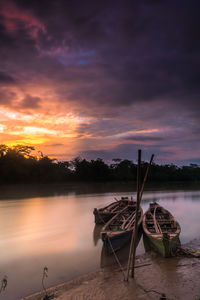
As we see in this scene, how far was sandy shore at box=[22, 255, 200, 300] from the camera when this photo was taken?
19.5 ft

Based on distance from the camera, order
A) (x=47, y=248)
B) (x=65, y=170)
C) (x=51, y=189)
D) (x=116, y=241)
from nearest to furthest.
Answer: (x=116, y=241), (x=47, y=248), (x=51, y=189), (x=65, y=170)

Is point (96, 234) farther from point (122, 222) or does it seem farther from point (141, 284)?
point (141, 284)

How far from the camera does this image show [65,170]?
199 ft

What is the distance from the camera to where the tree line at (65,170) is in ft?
160

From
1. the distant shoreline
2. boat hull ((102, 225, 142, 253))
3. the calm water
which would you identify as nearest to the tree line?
the distant shoreline

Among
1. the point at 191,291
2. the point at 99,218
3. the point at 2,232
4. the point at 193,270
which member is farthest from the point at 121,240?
the point at 2,232

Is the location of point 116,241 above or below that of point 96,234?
above

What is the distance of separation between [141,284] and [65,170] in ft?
181

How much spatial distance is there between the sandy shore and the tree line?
145 feet

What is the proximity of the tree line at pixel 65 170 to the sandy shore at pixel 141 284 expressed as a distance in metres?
44.1

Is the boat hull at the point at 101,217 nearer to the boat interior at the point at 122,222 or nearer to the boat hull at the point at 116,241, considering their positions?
the boat interior at the point at 122,222

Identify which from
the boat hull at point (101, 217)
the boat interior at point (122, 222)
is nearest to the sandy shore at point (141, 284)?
the boat interior at point (122, 222)

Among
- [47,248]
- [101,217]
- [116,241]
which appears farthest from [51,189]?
[116,241]

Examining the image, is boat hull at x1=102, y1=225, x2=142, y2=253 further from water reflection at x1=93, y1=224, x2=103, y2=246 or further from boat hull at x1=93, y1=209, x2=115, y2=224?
boat hull at x1=93, y1=209, x2=115, y2=224
